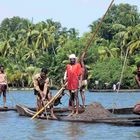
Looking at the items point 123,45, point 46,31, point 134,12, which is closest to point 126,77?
point 123,45

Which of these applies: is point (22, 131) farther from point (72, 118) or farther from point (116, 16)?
point (116, 16)

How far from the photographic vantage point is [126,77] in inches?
2977

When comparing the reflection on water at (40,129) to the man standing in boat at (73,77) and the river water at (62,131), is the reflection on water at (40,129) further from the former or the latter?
the man standing in boat at (73,77)

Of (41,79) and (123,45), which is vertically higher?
(123,45)

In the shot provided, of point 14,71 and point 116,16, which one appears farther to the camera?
point 116,16

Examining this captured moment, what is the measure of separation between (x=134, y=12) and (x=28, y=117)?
252 feet

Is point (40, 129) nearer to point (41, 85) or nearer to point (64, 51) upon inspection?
point (41, 85)

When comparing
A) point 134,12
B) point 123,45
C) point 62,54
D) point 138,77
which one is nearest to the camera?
point 138,77

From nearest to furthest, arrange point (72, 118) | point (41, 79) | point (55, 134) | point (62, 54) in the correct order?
point (55, 134) < point (72, 118) < point (41, 79) < point (62, 54)

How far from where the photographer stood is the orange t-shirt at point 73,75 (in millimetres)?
16078

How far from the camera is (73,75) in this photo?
635 inches

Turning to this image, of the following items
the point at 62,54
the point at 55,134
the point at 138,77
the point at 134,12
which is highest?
the point at 134,12

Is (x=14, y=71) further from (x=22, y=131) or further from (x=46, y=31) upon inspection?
(x=22, y=131)

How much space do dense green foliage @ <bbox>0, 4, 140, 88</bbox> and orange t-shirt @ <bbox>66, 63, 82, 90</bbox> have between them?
5449cm
